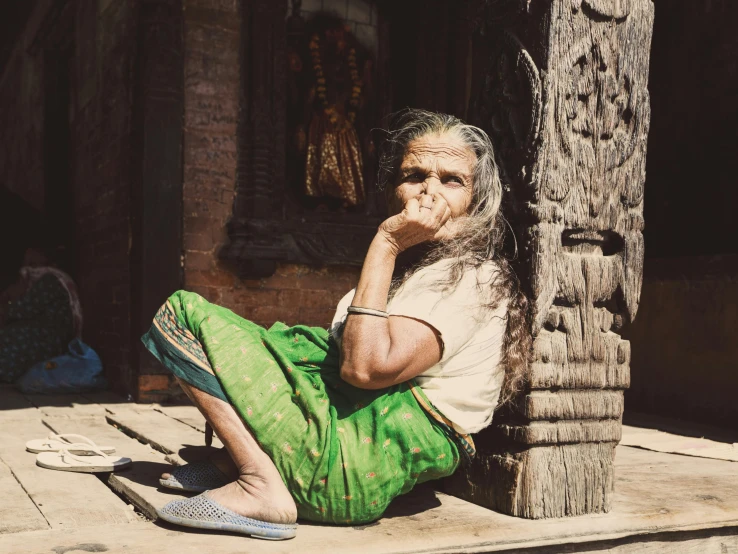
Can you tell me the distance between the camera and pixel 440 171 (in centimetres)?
242

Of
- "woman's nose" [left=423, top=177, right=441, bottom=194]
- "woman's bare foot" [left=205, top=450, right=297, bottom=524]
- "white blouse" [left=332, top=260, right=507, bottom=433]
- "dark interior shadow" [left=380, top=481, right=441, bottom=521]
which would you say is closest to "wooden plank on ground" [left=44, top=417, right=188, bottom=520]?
"woman's bare foot" [left=205, top=450, right=297, bottom=524]

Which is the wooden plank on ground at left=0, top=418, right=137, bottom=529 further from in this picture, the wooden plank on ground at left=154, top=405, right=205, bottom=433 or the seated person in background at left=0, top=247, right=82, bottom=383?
the seated person in background at left=0, top=247, right=82, bottom=383

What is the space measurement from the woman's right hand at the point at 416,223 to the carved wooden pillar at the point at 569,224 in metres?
0.32

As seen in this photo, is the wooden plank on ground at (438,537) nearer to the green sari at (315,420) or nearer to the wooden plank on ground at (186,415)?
the green sari at (315,420)

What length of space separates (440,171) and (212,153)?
343cm

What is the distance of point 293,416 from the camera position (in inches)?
89.3

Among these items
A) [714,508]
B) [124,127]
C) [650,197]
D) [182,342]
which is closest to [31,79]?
[124,127]

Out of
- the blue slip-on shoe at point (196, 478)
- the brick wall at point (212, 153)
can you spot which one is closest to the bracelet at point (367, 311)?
the blue slip-on shoe at point (196, 478)

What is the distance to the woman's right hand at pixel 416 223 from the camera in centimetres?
226

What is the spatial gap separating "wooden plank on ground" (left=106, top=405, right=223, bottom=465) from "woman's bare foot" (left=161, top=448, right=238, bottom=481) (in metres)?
0.41

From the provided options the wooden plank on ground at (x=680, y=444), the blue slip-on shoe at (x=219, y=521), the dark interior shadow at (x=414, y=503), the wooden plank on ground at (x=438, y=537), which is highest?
the blue slip-on shoe at (x=219, y=521)

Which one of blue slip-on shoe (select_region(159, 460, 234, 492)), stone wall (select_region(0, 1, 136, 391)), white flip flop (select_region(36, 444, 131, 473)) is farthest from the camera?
stone wall (select_region(0, 1, 136, 391))

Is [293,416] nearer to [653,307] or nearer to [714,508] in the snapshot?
[714,508]

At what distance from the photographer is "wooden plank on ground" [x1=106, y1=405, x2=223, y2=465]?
10.6ft
